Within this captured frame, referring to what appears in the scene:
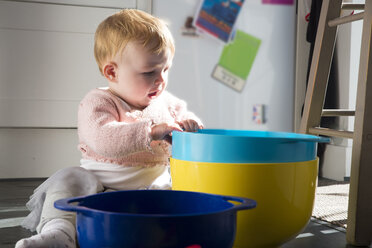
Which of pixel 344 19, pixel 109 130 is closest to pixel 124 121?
pixel 109 130

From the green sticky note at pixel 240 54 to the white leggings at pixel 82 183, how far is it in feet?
3.75

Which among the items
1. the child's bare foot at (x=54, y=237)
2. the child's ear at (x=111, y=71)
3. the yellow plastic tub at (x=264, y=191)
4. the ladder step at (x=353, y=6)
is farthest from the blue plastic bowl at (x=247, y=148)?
the ladder step at (x=353, y=6)

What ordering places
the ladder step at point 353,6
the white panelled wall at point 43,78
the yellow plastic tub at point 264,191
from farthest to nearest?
1. the white panelled wall at point 43,78
2. the ladder step at point 353,6
3. the yellow plastic tub at point 264,191

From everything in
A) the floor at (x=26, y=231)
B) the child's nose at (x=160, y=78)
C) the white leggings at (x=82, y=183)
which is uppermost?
the child's nose at (x=160, y=78)

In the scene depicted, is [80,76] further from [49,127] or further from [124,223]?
[124,223]

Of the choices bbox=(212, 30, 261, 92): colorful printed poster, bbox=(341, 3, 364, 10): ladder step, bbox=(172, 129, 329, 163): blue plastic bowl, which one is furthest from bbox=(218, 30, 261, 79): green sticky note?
bbox=(172, 129, 329, 163): blue plastic bowl

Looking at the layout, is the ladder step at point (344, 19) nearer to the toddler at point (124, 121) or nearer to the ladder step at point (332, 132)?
the ladder step at point (332, 132)

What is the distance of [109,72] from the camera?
1.10 m

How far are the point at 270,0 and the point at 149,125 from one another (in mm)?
1530

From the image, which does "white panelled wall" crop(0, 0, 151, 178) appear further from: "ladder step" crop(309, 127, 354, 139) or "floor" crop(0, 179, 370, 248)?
"ladder step" crop(309, 127, 354, 139)

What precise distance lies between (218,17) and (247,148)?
1.55m

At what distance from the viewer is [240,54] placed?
87.5 inches

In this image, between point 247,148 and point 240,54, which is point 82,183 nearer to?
point 247,148

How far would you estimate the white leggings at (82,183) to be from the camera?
927mm
